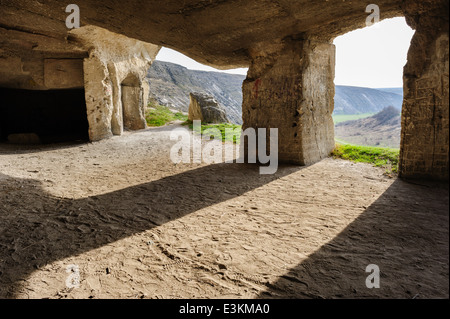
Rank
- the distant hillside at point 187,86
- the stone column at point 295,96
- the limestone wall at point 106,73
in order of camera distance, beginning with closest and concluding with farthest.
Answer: the stone column at point 295,96 → the limestone wall at point 106,73 → the distant hillside at point 187,86

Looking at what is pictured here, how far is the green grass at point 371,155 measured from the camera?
4.58 m

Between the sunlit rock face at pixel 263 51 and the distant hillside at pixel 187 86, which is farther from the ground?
the distant hillside at pixel 187 86

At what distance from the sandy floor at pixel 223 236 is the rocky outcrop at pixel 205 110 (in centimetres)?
884

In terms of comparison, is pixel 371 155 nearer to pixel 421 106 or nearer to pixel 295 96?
pixel 295 96

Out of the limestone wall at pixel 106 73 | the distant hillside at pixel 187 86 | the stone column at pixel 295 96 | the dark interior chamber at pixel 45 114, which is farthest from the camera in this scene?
the distant hillside at pixel 187 86

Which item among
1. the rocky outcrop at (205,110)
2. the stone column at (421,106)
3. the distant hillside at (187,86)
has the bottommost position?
the stone column at (421,106)

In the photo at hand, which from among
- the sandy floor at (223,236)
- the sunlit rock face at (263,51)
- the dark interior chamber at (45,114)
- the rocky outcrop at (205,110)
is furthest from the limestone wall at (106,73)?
the sandy floor at (223,236)

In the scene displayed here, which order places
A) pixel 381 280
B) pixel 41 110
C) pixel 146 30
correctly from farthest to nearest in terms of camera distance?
pixel 41 110, pixel 146 30, pixel 381 280

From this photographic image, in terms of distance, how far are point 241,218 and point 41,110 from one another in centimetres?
1123

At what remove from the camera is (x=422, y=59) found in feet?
10.7

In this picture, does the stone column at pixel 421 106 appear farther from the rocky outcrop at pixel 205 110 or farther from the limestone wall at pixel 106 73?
the rocky outcrop at pixel 205 110

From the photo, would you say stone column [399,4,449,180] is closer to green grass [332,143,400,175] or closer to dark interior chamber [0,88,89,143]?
green grass [332,143,400,175]

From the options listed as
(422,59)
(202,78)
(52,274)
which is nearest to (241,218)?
(52,274)

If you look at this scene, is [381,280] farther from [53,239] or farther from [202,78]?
[202,78]
